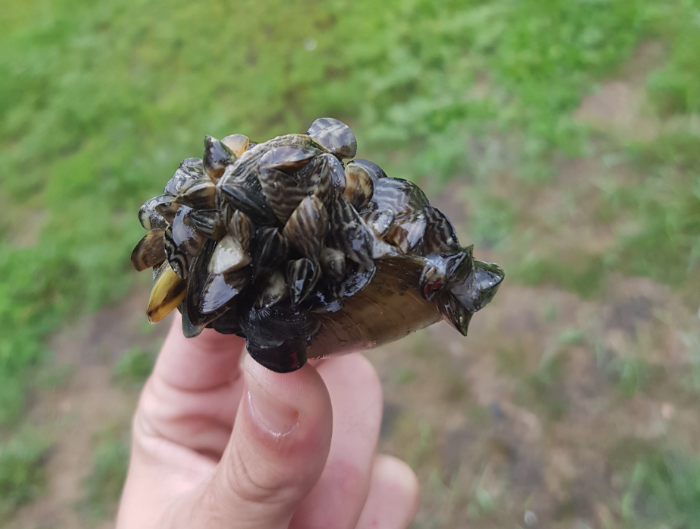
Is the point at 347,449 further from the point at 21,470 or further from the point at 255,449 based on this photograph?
the point at 21,470

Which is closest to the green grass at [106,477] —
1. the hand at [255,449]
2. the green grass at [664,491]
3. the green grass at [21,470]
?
the green grass at [21,470]

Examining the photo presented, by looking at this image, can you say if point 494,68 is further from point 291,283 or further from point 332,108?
point 291,283

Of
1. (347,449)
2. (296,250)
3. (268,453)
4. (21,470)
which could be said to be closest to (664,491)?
(347,449)

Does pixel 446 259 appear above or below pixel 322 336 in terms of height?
above

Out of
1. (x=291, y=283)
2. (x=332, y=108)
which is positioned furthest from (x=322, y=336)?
(x=332, y=108)

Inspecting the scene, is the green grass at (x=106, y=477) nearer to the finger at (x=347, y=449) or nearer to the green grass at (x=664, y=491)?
the finger at (x=347, y=449)

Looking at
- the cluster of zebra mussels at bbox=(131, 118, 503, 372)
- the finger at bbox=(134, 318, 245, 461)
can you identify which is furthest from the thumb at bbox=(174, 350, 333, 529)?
the finger at bbox=(134, 318, 245, 461)
